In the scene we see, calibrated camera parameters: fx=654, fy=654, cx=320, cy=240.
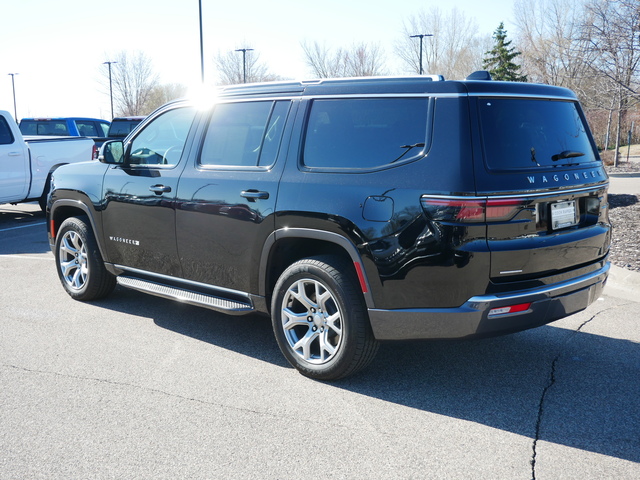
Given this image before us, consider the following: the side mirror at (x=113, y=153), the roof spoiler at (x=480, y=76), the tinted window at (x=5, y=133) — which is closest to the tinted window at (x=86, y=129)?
the tinted window at (x=5, y=133)

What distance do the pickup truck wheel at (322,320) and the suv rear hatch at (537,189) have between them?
0.89 meters

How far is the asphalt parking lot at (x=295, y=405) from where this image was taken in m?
3.21

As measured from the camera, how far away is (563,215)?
3.93m

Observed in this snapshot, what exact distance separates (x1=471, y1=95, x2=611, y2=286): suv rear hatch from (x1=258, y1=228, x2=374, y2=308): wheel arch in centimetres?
80

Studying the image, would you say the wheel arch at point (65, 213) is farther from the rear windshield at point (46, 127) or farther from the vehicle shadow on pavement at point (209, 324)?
the rear windshield at point (46, 127)

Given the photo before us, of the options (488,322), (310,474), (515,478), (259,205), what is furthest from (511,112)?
(310,474)

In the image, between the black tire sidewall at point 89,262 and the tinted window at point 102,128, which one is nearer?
the black tire sidewall at point 89,262

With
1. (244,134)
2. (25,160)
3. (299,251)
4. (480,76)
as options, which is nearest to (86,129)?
(25,160)

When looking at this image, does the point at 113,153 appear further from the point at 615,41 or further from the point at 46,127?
the point at 46,127

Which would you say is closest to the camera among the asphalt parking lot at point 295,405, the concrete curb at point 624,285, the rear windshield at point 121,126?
the asphalt parking lot at point 295,405

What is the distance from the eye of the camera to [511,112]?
3.85 meters

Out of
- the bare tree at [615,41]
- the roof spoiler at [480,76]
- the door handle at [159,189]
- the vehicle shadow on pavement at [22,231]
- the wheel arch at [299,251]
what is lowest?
the vehicle shadow on pavement at [22,231]

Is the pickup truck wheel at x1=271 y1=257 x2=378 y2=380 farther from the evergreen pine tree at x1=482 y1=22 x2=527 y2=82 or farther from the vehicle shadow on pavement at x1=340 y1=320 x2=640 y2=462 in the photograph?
the evergreen pine tree at x1=482 y1=22 x2=527 y2=82

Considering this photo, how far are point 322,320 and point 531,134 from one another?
1728mm
